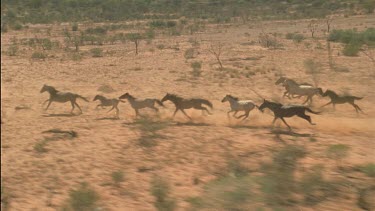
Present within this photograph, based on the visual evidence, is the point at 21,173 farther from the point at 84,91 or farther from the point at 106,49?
the point at 106,49

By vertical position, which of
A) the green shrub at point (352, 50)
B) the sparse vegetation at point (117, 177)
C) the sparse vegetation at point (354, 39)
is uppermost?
the sparse vegetation at point (354, 39)

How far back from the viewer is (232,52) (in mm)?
30156

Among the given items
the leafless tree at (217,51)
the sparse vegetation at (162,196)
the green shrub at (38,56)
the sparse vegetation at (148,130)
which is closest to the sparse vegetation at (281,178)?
the sparse vegetation at (162,196)

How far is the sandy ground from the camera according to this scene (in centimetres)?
920

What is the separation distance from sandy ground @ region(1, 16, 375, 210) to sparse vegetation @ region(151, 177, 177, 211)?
0.17 meters

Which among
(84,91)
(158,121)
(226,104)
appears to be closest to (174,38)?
(84,91)

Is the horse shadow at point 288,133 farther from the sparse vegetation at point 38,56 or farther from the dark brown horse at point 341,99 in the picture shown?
the sparse vegetation at point 38,56

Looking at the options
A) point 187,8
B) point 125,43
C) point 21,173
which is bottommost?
point 21,173

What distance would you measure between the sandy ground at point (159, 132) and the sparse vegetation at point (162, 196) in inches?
6.5

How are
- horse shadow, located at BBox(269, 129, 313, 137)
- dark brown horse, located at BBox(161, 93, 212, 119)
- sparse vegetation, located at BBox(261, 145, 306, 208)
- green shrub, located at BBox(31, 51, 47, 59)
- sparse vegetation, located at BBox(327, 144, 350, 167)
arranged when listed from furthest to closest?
green shrub, located at BBox(31, 51, 47, 59) < dark brown horse, located at BBox(161, 93, 212, 119) < horse shadow, located at BBox(269, 129, 313, 137) < sparse vegetation, located at BBox(327, 144, 350, 167) < sparse vegetation, located at BBox(261, 145, 306, 208)

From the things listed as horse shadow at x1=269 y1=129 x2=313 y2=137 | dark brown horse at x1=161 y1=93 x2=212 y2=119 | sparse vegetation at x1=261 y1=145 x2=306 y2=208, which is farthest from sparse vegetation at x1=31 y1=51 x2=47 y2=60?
sparse vegetation at x1=261 y1=145 x2=306 y2=208

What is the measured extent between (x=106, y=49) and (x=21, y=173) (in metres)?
23.6

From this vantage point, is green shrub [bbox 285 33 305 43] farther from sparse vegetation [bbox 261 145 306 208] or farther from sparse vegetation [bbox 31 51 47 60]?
sparse vegetation [bbox 261 145 306 208]

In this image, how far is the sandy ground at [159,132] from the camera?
9.20m
